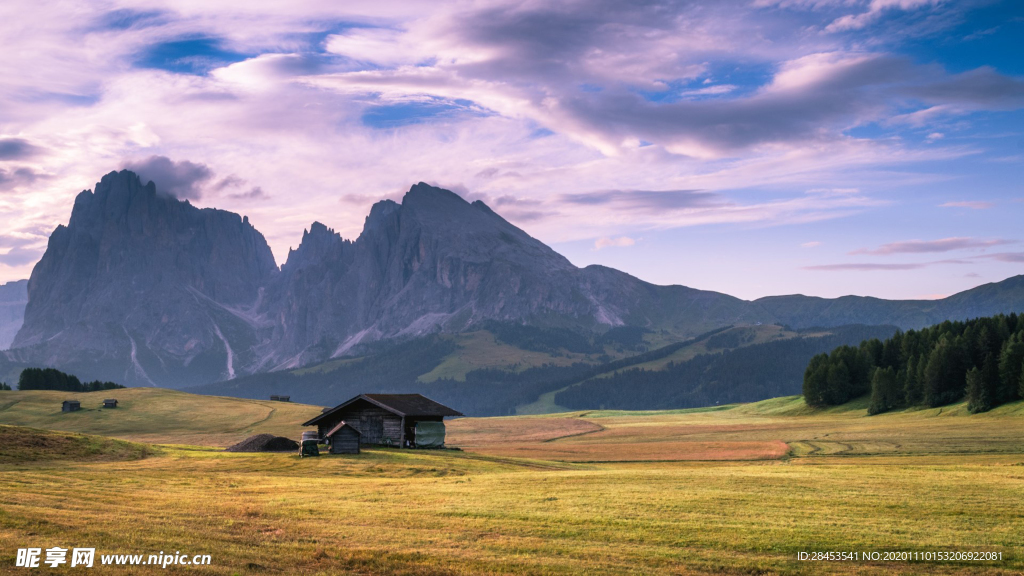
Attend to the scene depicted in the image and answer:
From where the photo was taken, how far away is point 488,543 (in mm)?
26312

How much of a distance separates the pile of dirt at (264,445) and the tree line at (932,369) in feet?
309

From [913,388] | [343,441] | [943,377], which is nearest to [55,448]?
[343,441]

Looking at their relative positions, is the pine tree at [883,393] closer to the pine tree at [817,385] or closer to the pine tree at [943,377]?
the pine tree at [943,377]


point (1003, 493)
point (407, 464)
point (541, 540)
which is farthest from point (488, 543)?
point (407, 464)

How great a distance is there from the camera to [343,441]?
223 feet

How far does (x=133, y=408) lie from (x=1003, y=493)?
131 meters

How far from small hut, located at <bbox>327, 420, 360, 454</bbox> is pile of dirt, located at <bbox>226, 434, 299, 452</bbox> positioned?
10.0 m

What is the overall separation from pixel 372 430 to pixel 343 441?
13085 millimetres

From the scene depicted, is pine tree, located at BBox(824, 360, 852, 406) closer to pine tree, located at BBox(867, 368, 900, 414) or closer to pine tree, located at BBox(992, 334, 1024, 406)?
pine tree, located at BBox(867, 368, 900, 414)

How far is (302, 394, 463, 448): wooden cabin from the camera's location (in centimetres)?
7969

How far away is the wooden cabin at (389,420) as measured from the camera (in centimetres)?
7969

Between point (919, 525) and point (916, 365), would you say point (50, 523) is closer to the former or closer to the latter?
point (919, 525)

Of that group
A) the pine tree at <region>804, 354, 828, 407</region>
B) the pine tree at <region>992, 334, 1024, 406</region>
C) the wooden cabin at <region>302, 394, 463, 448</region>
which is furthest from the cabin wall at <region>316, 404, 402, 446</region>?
the pine tree at <region>804, 354, 828, 407</region>

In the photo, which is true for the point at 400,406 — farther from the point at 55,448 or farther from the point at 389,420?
the point at 55,448
